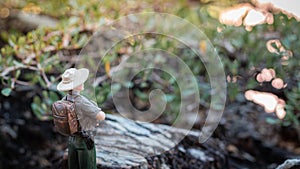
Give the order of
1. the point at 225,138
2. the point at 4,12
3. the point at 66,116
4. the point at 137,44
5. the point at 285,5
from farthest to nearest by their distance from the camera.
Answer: the point at 4,12
the point at 285,5
the point at 225,138
the point at 137,44
the point at 66,116

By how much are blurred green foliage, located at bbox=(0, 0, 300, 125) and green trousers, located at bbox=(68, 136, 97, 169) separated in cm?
33

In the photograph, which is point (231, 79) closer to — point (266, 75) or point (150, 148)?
point (266, 75)

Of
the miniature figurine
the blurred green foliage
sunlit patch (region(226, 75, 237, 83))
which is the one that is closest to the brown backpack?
the miniature figurine

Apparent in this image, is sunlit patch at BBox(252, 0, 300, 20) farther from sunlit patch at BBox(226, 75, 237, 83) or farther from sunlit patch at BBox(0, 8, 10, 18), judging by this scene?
sunlit patch at BBox(0, 8, 10, 18)

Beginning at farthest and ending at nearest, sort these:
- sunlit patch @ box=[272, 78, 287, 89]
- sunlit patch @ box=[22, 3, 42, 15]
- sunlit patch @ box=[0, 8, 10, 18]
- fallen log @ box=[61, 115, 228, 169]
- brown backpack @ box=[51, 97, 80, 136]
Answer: sunlit patch @ box=[0, 8, 10, 18]
sunlit patch @ box=[22, 3, 42, 15]
sunlit patch @ box=[272, 78, 287, 89]
fallen log @ box=[61, 115, 228, 169]
brown backpack @ box=[51, 97, 80, 136]

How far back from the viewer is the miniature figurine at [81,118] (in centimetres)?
84

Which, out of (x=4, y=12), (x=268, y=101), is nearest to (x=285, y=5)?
(x=268, y=101)

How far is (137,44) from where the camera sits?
4.38 feet

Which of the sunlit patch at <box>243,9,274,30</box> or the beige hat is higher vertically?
the beige hat

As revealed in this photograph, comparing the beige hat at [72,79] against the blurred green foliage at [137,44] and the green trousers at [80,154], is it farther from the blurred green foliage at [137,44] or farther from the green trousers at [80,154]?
the blurred green foliage at [137,44]

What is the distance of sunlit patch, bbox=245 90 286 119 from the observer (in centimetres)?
147

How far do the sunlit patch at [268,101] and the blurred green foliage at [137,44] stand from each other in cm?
5

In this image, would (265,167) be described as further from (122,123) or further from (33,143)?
(33,143)

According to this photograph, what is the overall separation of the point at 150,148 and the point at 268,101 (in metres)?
0.53
